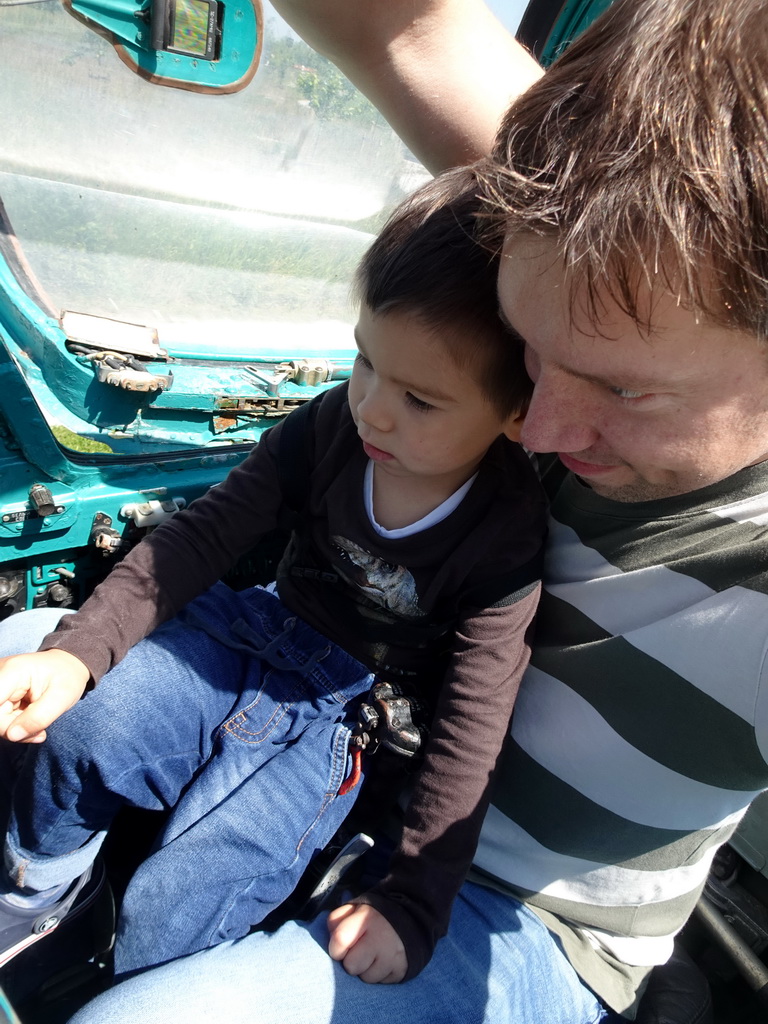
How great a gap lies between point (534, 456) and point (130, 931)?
860mm

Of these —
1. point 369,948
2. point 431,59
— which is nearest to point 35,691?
point 369,948

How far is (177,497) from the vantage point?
4.28 ft

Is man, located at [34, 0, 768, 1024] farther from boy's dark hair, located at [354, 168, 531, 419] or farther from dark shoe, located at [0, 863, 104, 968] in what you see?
dark shoe, located at [0, 863, 104, 968]

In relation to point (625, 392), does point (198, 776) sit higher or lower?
lower

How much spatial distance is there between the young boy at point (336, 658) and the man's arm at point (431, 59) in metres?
0.27

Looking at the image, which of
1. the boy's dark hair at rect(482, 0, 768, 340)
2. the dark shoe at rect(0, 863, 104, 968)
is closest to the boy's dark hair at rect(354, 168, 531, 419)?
the boy's dark hair at rect(482, 0, 768, 340)

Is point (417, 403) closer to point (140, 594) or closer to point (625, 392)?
point (625, 392)

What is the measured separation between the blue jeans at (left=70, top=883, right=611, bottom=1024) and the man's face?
64cm

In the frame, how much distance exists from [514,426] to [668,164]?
Answer: 1.51 feet

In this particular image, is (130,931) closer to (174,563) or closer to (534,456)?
(174,563)

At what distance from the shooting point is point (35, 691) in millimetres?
869

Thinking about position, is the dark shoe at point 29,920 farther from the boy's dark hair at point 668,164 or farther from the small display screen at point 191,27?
the small display screen at point 191,27

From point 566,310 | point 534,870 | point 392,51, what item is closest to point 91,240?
point 392,51

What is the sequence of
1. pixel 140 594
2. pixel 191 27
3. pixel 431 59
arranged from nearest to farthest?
pixel 140 594
pixel 431 59
pixel 191 27
